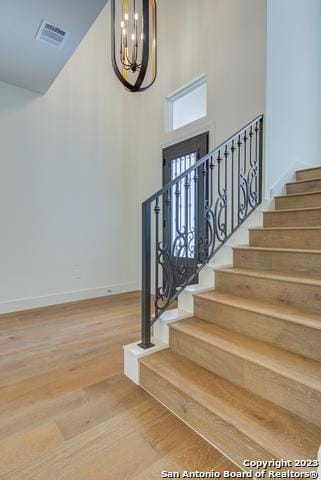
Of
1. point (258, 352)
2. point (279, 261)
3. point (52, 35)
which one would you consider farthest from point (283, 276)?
point (52, 35)

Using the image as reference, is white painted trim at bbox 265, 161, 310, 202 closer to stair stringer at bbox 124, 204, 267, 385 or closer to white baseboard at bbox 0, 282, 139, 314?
stair stringer at bbox 124, 204, 267, 385

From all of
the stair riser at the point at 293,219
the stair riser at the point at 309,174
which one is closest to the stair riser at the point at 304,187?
the stair riser at the point at 309,174

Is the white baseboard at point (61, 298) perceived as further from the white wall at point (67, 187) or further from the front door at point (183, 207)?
the front door at point (183, 207)

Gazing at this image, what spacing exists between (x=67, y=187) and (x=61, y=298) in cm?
173

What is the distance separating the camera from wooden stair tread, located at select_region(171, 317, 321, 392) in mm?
1305

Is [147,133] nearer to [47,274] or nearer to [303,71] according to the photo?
[303,71]

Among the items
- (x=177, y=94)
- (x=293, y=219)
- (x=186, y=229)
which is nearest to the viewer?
(x=186, y=229)

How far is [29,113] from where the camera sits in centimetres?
370

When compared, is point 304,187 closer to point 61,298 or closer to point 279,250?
point 279,250

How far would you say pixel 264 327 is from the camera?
1683 millimetres

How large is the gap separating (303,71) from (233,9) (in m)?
1.23

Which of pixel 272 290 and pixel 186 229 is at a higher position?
pixel 186 229

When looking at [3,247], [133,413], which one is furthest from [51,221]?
[133,413]

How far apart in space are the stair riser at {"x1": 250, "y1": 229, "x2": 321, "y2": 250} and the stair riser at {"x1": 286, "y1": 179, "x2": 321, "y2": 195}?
0.93m
